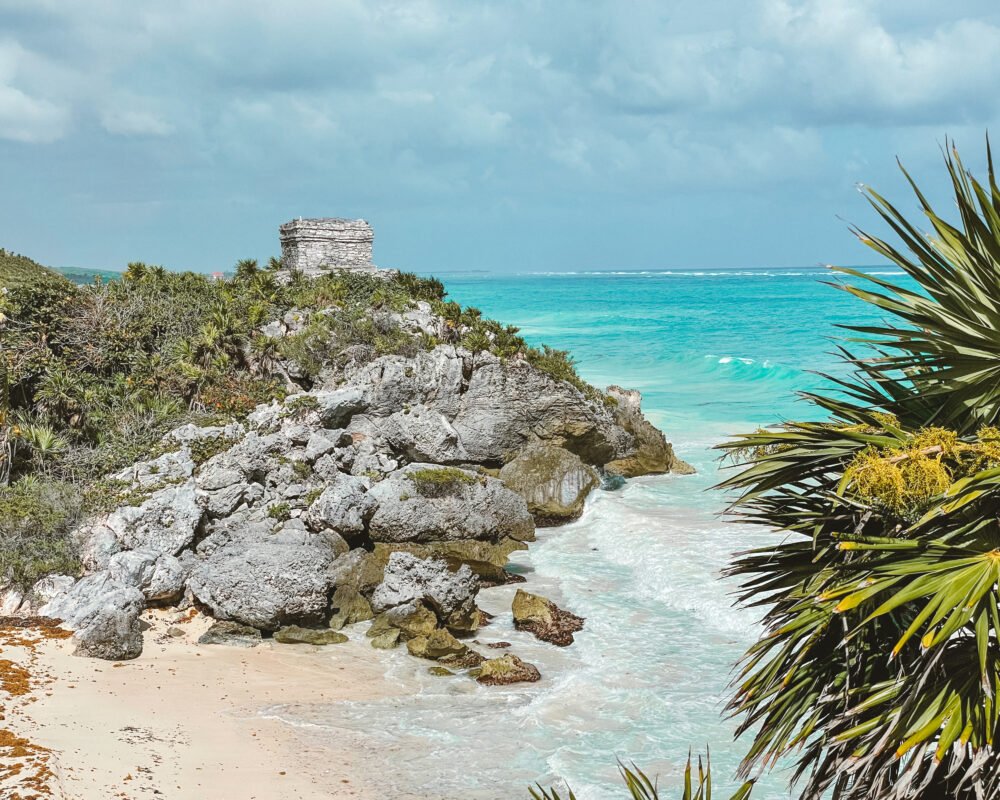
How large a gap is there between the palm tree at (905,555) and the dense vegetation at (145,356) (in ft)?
46.9

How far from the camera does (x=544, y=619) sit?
15.2m

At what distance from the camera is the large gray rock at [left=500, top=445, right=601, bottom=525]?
2200cm

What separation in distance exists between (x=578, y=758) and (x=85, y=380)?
53.0 feet

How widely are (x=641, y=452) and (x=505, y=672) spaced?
15090mm

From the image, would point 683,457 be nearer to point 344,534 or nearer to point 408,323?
point 408,323

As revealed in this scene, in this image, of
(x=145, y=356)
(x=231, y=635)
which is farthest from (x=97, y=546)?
(x=145, y=356)

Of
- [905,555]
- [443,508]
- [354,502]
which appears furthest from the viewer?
[443,508]

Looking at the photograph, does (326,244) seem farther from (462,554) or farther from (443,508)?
(462,554)

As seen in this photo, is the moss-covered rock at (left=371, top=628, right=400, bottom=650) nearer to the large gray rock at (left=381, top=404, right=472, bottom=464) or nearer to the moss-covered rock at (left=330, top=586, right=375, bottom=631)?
the moss-covered rock at (left=330, top=586, right=375, bottom=631)

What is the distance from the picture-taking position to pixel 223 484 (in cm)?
1834

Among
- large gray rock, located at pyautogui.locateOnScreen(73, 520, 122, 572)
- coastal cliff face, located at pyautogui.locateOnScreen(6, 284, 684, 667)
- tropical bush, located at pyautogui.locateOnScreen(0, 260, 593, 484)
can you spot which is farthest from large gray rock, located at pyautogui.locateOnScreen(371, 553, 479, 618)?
tropical bush, located at pyautogui.locateOnScreen(0, 260, 593, 484)

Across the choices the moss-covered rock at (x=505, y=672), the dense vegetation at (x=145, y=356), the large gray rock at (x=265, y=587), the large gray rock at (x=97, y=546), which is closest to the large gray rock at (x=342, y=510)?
the large gray rock at (x=265, y=587)

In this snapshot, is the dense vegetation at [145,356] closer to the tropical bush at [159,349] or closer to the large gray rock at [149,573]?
the tropical bush at [159,349]

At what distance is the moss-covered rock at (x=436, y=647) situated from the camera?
46.4 feet
